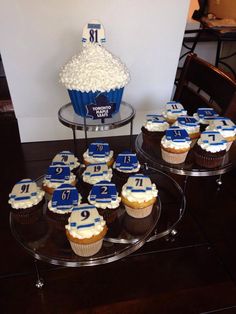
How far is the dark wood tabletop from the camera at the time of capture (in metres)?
0.97

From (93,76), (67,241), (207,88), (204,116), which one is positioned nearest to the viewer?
(67,241)

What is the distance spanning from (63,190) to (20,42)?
39.0 inches

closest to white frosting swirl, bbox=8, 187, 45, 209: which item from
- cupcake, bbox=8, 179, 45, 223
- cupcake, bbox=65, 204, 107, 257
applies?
cupcake, bbox=8, 179, 45, 223

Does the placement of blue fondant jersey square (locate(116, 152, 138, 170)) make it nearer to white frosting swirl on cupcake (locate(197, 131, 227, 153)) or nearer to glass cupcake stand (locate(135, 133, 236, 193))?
glass cupcake stand (locate(135, 133, 236, 193))

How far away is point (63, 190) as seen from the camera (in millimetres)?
967

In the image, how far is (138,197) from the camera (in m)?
0.95

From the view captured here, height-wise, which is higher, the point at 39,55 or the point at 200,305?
the point at 39,55

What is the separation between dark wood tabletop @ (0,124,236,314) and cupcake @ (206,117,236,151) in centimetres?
42

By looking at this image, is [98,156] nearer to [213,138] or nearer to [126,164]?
[126,164]

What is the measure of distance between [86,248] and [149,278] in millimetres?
369

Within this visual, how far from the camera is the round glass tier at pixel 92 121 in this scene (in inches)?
48.9

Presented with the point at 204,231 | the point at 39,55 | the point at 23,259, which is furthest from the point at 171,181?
the point at 39,55

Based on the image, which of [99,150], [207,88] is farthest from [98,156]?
[207,88]

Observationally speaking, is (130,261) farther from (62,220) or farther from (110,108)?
(110,108)
